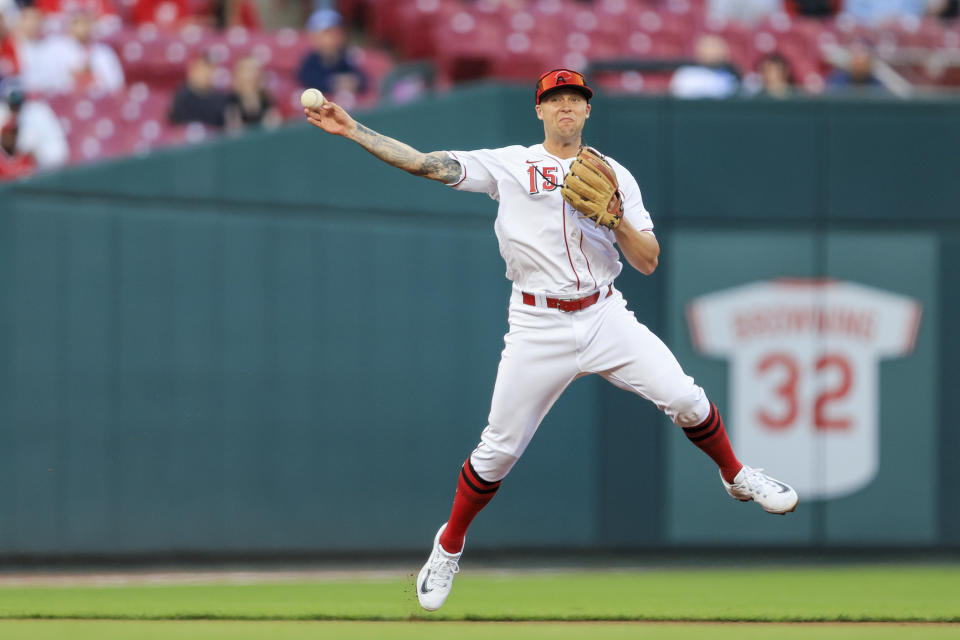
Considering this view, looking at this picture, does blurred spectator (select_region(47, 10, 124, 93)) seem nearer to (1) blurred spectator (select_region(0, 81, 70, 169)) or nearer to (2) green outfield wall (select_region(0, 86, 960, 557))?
(1) blurred spectator (select_region(0, 81, 70, 169))

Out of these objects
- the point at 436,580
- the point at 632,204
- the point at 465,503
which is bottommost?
the point at 436,580

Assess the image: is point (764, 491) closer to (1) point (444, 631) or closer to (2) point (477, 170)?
(1) point (444, 631)

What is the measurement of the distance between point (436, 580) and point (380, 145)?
1687 mm

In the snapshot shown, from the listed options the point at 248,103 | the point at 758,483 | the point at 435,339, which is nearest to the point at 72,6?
the point at 248,103

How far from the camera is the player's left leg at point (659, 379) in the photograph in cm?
456

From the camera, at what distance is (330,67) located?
898cm

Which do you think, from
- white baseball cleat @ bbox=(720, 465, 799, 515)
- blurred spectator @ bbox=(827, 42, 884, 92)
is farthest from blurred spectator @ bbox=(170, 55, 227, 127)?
white baseball cleat @ bbox=(720, 465, 799, 515)

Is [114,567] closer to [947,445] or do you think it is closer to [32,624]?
[32,624]

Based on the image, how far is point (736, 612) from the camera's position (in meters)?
5.21

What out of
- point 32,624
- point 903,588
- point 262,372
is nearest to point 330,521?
point 262,372

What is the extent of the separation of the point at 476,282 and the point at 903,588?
300cm

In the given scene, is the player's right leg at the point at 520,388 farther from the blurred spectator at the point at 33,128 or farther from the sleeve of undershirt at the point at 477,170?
the blurred spectator at the point at 33,128

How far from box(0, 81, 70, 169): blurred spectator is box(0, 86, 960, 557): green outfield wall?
77 cm

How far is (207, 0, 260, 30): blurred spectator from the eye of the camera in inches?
426
